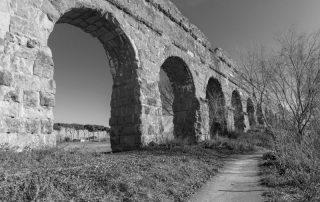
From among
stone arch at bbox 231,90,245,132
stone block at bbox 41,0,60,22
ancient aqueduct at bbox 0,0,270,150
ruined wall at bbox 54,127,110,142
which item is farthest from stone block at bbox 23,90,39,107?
stone arch at bbox 231,90,245,132

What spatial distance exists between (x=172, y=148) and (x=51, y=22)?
4273 mm

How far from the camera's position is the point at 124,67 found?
8.89 metres

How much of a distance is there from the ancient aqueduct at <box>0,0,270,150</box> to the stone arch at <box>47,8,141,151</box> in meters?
0.03

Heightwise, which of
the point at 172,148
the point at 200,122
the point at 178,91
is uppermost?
the point at 178,91

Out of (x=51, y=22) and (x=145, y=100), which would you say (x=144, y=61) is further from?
(x=51, y=22)

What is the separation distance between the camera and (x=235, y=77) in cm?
1852

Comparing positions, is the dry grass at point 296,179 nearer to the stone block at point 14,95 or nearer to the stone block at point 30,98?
the stone block at point 30,98

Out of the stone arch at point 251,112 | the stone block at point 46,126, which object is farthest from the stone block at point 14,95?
the stone arch at point 251,112

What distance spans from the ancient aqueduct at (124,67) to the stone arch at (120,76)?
3cm

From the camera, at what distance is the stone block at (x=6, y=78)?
499cm

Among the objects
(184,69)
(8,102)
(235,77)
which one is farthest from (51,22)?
(235,77)

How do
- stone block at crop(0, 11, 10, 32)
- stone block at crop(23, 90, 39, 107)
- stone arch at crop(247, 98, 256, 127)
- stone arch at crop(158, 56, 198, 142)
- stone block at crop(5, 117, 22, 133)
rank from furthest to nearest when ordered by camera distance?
stone arch at crop(247, 98, 256, 127) < stone arch at crop(158, 56, 198, 142) < stone block at crop(23, 90, 39, 107) < stone block at crop(0, 11, 10, 32) < stone block at crop(5, 117, 22, 133)

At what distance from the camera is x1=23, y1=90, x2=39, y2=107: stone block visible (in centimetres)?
536

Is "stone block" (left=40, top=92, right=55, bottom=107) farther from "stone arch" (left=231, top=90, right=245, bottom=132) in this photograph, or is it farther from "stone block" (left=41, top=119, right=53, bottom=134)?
"stone arch" (left=231, top=90, right=245, bottom=132)
